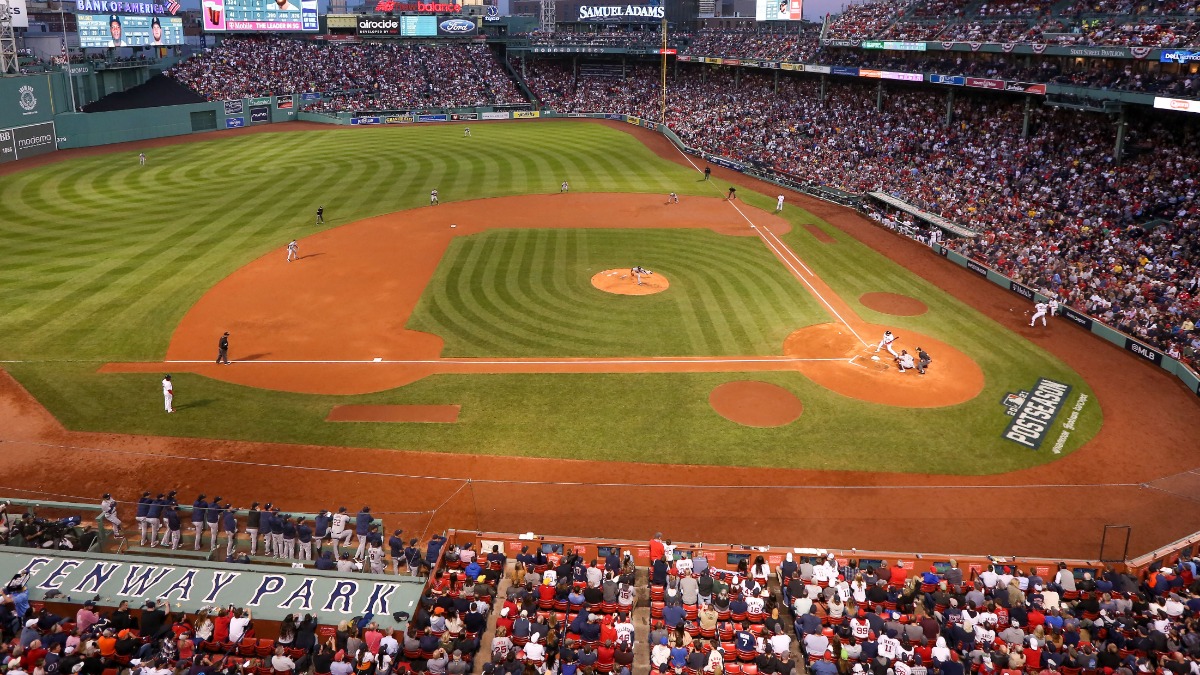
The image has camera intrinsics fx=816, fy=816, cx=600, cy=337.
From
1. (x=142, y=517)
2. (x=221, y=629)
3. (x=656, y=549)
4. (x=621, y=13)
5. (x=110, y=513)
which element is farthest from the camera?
(x=621, y=13)

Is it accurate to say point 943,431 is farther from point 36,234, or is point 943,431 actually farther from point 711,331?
point 36,234

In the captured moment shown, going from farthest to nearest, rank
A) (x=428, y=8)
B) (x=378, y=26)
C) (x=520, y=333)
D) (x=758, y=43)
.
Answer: (x=428, y=8)
(x=378, y=26)
(x=758, y=43)
(x=520, y=333)

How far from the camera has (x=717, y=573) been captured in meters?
16.8

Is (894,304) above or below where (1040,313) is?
below

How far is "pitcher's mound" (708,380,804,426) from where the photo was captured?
25284 mm

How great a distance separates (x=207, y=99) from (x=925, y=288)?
225ft

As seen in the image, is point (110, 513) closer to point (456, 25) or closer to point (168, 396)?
point (168, 396)

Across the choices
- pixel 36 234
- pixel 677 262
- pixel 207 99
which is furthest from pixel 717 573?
pixel 207 99

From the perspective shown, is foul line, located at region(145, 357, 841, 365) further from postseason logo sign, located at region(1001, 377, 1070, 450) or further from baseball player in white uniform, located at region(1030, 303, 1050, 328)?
baseball player in white uniform, located at region(1030, 303, 1050, 328)

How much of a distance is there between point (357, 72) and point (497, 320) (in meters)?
69.5

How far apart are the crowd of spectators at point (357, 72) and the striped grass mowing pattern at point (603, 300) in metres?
51.5

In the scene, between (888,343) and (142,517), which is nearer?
(142,517)

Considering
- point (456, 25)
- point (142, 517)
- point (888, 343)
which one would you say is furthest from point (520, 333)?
point (456, 25)

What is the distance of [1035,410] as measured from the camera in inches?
1024
